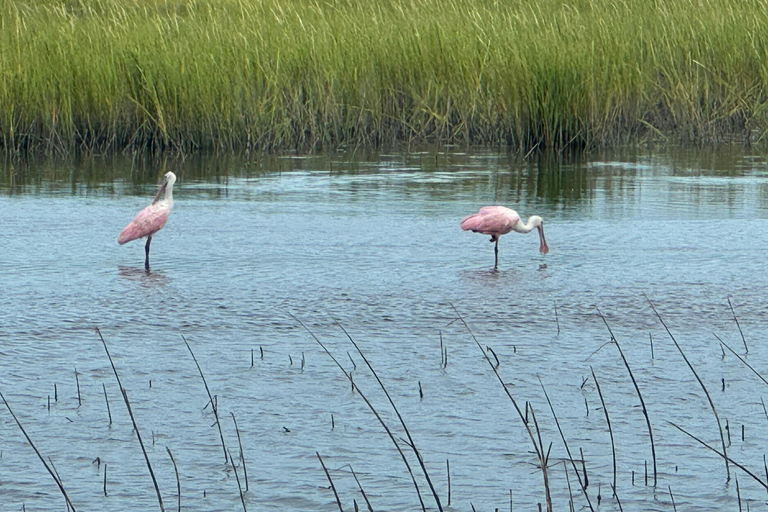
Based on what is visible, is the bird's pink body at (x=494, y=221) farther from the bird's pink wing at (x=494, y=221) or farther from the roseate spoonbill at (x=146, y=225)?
the roseate spoonbill at (x=146, y=225)

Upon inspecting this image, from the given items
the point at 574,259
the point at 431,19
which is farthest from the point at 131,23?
the point at 574,259

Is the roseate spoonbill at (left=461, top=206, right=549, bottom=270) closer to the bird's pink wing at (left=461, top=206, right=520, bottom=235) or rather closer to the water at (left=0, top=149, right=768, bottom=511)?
the bird's pink wing at (left=461, top=206, right=520, bottom=235)

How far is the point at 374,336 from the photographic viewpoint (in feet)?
19.8

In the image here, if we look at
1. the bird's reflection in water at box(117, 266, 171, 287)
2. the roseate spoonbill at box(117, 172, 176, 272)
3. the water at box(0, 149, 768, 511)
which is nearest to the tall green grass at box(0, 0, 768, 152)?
the water at box(0, 149, 768, 511)

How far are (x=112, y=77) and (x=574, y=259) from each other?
20.0 ft

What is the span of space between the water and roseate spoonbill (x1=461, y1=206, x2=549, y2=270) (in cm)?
14

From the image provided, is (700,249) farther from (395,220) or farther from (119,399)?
(119,399)

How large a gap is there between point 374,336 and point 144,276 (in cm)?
195

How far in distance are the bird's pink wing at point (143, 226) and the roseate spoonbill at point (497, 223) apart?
1.81 m

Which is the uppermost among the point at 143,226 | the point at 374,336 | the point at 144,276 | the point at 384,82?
the point at 384,82

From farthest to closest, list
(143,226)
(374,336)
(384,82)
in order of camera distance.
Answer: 1. (384,82)
2. (143,226)
3. (374,336)

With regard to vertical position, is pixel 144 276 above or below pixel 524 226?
below

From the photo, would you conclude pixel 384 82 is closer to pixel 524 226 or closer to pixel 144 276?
pixel 524 226

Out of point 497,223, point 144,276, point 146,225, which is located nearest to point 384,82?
point 497,223
